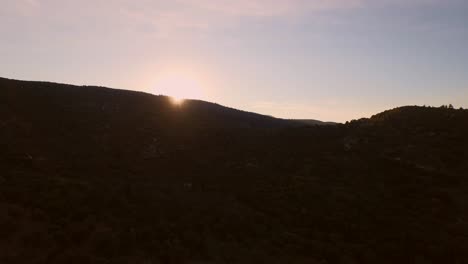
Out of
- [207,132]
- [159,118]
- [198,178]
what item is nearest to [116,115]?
[159,118]

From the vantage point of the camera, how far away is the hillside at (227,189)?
15719 mm

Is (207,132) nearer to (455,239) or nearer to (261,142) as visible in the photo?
(261,142)

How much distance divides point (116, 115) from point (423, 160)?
2980 cm

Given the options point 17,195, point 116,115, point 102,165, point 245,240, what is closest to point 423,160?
point 245,240

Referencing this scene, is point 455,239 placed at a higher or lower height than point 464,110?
lower

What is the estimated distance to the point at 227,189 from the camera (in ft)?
79.4

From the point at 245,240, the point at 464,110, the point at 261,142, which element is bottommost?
the point at 245,240

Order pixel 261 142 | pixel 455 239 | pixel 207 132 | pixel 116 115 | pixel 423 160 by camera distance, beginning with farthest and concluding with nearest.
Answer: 1. pixel 116 115
2. pixel 207 132
3. pixel 261 142
4. pixel 423 160
5. pixel 455 239

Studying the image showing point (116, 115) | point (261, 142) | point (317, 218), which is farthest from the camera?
point (116, 115)

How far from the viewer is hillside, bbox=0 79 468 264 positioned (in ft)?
51.6

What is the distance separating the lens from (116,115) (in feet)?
147

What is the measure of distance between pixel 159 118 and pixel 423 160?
1036 inches

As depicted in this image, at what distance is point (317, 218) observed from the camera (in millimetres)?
19906

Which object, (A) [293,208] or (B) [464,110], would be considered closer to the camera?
(A) [293,208]
